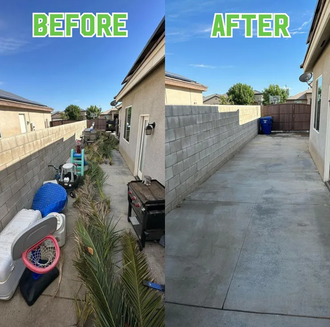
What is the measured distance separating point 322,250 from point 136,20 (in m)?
2.73

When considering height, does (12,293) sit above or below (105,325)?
below

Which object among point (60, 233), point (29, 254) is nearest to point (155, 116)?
point (60, 233)

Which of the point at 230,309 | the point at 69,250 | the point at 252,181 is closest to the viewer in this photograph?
the point at 230,309

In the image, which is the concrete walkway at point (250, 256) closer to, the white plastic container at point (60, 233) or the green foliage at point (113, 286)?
the green foliage at point (113, 286)

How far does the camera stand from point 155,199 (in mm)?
3014

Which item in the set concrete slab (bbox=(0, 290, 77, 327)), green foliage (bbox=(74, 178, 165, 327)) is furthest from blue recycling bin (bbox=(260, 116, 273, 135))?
concrete slab (bbox=(0, 290, 77, 327))

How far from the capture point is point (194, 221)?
3.54 m

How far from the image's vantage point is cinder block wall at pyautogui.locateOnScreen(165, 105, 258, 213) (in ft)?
13.1

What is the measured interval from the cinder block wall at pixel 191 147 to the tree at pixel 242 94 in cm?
2089

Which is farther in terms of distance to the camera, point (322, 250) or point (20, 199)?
point (20, 199)

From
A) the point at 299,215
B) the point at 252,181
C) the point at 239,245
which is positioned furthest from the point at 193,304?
the point at 252,181

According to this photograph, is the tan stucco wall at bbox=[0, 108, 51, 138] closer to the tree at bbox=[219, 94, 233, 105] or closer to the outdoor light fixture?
the outdoor light fixture

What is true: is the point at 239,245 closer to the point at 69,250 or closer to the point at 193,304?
the point at 193,304

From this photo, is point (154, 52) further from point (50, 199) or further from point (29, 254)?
point (29, 254)
